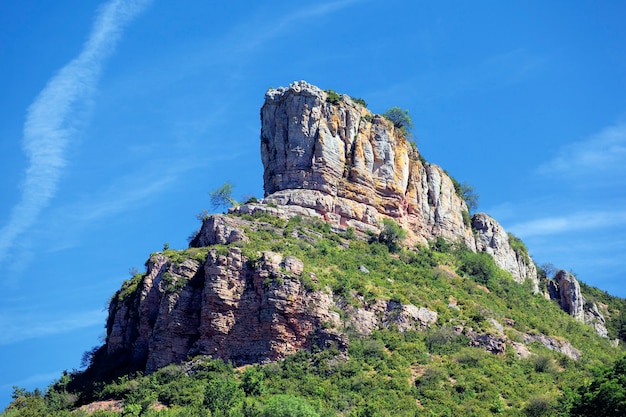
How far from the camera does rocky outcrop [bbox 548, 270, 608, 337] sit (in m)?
125

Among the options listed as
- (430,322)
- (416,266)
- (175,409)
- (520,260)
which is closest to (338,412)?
(175,409)

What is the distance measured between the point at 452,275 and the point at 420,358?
21787mm

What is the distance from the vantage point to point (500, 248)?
12581 centimetres

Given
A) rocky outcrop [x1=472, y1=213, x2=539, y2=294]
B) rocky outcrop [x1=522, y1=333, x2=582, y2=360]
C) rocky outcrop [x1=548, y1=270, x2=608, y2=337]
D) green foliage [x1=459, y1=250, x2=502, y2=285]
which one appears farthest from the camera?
rocky outcrop [x1=548, y1=270, x2=608, y2=337]

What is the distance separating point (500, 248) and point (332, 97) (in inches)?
1206

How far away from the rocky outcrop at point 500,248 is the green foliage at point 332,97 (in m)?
26.0

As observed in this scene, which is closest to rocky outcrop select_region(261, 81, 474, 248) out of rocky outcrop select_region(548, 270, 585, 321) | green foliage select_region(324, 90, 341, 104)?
green foliage select_region(324, 90, 341, 104)

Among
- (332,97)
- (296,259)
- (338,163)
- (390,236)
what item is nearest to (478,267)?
(390,236)

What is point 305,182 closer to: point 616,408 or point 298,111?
point 298,111

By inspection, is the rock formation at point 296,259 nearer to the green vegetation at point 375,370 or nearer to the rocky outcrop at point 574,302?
the rocky outcrop at point 574,302

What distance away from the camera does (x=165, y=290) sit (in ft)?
280

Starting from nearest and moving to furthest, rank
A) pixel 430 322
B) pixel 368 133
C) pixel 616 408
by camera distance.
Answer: pixel 616 408 < pixel 430 322 < pixel 368 133

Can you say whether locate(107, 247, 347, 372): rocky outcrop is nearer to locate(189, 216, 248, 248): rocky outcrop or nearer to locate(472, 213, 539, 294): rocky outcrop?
locate(189, 216, 248, 248): rocky outcrop

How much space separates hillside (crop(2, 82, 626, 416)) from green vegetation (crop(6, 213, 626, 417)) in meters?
0.17
